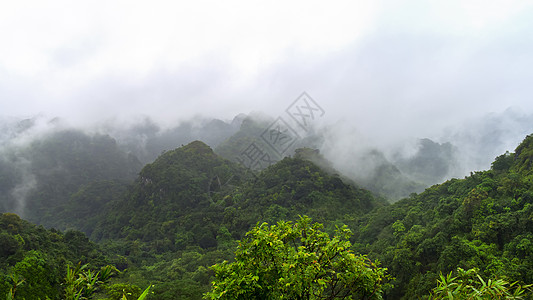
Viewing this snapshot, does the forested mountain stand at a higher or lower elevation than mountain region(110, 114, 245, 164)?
lower

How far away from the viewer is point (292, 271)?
5168 mm

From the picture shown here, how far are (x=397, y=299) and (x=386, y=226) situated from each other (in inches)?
569

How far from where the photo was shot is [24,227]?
28.9 meters

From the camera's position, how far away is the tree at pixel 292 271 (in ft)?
16.8

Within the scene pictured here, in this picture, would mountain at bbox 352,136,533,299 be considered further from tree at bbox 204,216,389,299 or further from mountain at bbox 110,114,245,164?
mountain at bbox 110,114,245,164

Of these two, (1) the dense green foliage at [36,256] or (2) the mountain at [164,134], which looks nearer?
(1) the dense green foliage at [36,256]

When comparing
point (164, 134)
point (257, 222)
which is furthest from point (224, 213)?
point (164, 134)

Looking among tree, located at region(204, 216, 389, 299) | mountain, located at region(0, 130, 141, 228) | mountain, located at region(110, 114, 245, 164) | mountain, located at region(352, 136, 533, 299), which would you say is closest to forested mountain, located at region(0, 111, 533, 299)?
mountain, located at region(352, 136, 533, 299)

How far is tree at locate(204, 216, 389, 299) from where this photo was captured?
5125 millimetres

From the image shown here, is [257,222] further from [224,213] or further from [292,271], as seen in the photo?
[224,213]

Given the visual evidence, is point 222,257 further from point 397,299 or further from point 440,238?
point 440,238

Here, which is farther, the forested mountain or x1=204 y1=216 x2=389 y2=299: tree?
the forested mountain

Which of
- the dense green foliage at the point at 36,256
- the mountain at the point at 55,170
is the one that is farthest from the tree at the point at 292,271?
the mountain at the point at 55,170

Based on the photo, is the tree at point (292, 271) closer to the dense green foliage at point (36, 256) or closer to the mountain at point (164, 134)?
the dense green foliage at point (36, 256)
